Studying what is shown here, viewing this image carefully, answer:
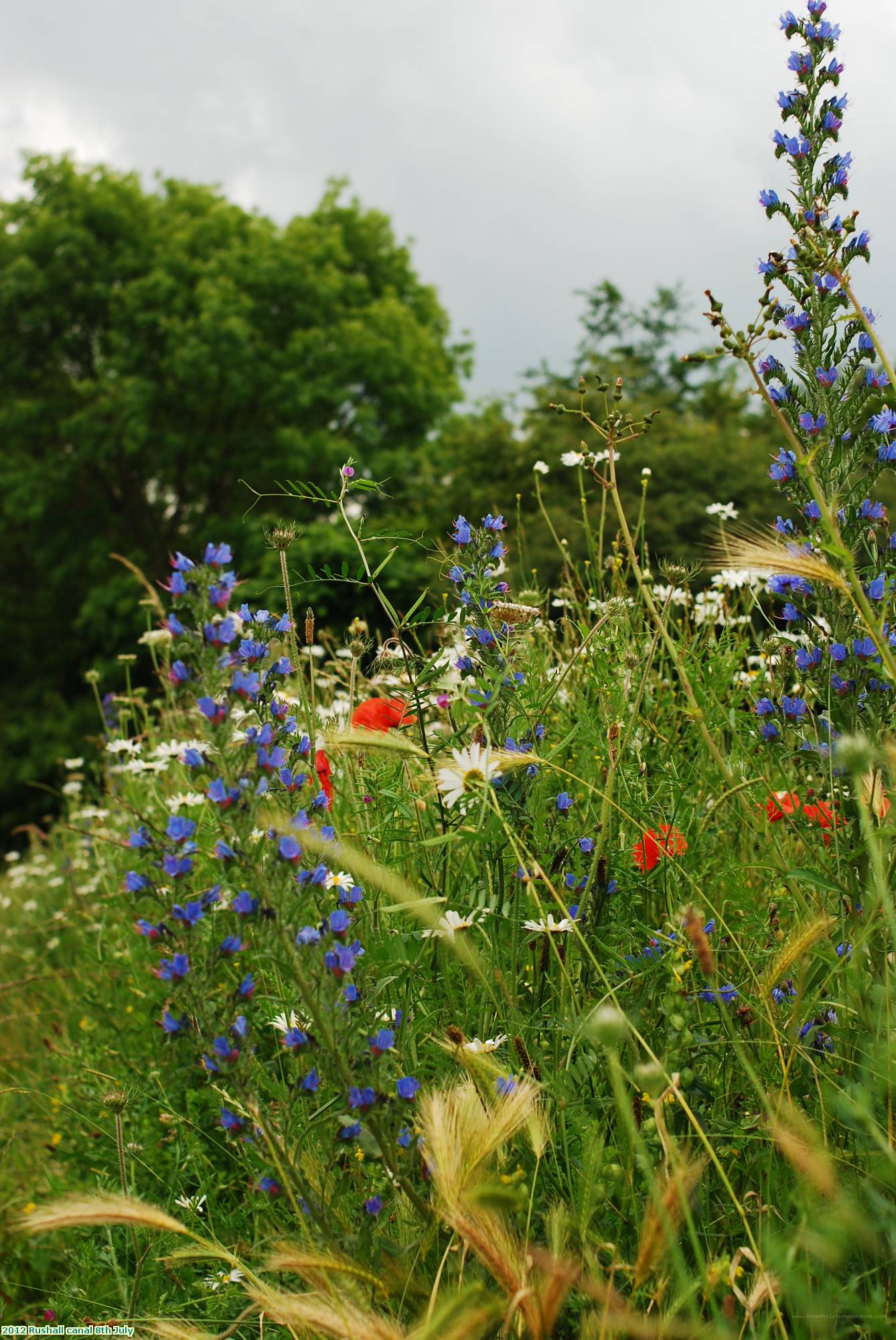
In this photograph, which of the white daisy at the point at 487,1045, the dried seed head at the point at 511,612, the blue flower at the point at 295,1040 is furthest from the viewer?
the dried seed head at the point at 511,612

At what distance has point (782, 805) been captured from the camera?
225 centimetres

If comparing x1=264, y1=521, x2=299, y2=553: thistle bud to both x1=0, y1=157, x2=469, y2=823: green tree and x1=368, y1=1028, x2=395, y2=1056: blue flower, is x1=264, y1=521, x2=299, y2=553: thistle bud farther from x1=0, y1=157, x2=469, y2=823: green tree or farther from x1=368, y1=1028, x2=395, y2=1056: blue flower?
x1=0, y1=157, x2=469, y2=823: green tree

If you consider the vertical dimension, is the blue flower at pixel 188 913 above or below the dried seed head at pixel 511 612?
below

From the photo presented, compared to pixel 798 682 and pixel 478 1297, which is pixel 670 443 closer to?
pixel 798 682

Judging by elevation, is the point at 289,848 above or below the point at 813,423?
below

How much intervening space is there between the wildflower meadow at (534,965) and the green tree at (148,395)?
1711 centimetres

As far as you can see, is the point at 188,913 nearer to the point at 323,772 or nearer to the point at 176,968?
the point at 176,968

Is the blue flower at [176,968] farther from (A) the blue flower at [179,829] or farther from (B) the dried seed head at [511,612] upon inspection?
(B) the dried seed head at [511,612]

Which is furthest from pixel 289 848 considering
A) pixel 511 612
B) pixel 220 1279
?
pixel 220 1279

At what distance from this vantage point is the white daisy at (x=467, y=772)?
1.70m

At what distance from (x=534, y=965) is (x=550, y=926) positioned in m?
0.48

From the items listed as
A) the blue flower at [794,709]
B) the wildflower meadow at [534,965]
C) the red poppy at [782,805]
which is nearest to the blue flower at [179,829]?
the wildflower meadow at [534,965]

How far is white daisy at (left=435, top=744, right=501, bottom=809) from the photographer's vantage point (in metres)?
1.70

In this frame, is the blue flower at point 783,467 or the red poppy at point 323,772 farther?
the red poppy at point 323,772
